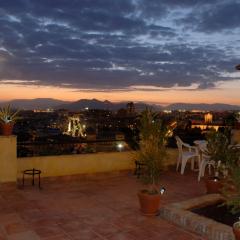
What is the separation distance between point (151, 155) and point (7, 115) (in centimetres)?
286

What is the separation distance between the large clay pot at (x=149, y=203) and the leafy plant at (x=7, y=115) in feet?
9.30

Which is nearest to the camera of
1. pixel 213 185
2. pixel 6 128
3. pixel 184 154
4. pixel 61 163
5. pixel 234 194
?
pixel 234 194

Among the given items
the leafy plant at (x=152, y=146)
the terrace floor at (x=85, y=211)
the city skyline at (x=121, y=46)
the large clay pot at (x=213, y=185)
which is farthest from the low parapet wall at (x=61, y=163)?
the city skyline at (x=121, y=46)

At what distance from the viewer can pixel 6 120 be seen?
6262 millimetres

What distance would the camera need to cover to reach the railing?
7.11m

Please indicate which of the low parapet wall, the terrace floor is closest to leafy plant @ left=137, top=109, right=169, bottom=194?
the terrace floor

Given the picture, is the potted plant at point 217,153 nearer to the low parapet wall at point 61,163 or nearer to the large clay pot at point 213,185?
the large clay pot at point 213,185

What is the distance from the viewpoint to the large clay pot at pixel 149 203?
475 centimetres

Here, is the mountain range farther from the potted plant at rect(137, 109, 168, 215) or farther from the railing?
the potted plant at rect(137, 109, 168, 215)

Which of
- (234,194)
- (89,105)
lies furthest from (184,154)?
(89,105)

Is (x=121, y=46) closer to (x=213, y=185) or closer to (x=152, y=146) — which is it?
(x=213, y=185)

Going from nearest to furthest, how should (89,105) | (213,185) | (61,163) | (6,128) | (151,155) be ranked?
(151,155) → (213,185) → (6,128) → (61,163) → (89,105)

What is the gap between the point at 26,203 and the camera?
5277 mm

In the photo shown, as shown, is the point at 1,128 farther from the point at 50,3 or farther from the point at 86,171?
the point at 50,3
